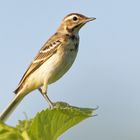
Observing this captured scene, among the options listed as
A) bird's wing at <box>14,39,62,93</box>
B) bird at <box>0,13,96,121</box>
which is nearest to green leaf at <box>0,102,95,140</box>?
bird at <box>0,13,96,121</box>

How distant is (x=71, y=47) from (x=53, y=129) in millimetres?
5405

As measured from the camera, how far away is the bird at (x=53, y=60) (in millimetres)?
7484

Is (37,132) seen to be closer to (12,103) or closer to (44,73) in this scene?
(12,103)

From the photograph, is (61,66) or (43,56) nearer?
(61,66)

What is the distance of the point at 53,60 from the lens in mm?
7875

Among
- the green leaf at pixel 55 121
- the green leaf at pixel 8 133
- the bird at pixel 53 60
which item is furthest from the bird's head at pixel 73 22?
the green leaf at pixel 8 133

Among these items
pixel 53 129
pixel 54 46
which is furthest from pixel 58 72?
pixel 53 129

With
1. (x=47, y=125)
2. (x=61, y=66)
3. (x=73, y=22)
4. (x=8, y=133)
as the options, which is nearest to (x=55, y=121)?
(x=47, y=125)

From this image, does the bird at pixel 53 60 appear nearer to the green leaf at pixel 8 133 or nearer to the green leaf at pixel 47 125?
the green leaf at pixel 47 125

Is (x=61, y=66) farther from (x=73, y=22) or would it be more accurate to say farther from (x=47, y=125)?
(x=47, y=125)

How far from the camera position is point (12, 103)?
22.8ft

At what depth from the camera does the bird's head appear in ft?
27.6

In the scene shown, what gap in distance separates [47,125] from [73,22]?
6.34 m

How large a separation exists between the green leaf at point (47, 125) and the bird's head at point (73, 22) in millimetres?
5887
